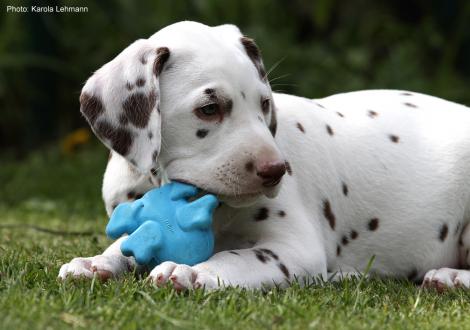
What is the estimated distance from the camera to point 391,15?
12.7 m

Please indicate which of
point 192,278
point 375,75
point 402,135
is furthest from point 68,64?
point 192,278

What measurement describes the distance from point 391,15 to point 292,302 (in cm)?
947

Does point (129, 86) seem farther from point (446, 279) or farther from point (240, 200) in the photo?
point (446, 279)

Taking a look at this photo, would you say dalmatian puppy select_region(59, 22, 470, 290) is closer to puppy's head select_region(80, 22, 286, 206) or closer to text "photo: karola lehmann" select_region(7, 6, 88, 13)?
puppy's head select_region(80, 22, 286, 206)

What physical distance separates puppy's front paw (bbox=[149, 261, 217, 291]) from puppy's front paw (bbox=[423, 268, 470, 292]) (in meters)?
1.33

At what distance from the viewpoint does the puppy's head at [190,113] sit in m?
4.21

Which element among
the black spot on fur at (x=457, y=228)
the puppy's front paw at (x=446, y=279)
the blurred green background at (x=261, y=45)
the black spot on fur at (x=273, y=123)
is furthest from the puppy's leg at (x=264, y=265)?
the blurred green background at (x=261, y=45)

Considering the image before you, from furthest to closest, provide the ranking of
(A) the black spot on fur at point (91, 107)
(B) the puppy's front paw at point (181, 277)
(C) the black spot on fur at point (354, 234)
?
1. (C) the black spot on fur at point (354, 234)
2. (A) the black spot on fur at point (91, 107)
3. (B) the puppy's front paw at point (181, 277)

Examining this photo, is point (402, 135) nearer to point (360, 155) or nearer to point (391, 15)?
point (360, 155)

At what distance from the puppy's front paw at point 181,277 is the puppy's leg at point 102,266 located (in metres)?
0.38

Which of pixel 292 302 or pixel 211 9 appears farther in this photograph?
pixel 211 9

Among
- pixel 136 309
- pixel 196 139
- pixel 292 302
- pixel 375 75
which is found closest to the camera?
pixel 136 309

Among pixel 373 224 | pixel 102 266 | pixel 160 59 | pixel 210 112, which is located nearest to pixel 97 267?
pixel 102 266

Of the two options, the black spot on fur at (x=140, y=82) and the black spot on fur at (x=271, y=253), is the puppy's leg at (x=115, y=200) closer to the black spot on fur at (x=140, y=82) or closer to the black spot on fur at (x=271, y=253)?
the black spot on fur at (x=140, y=82)
